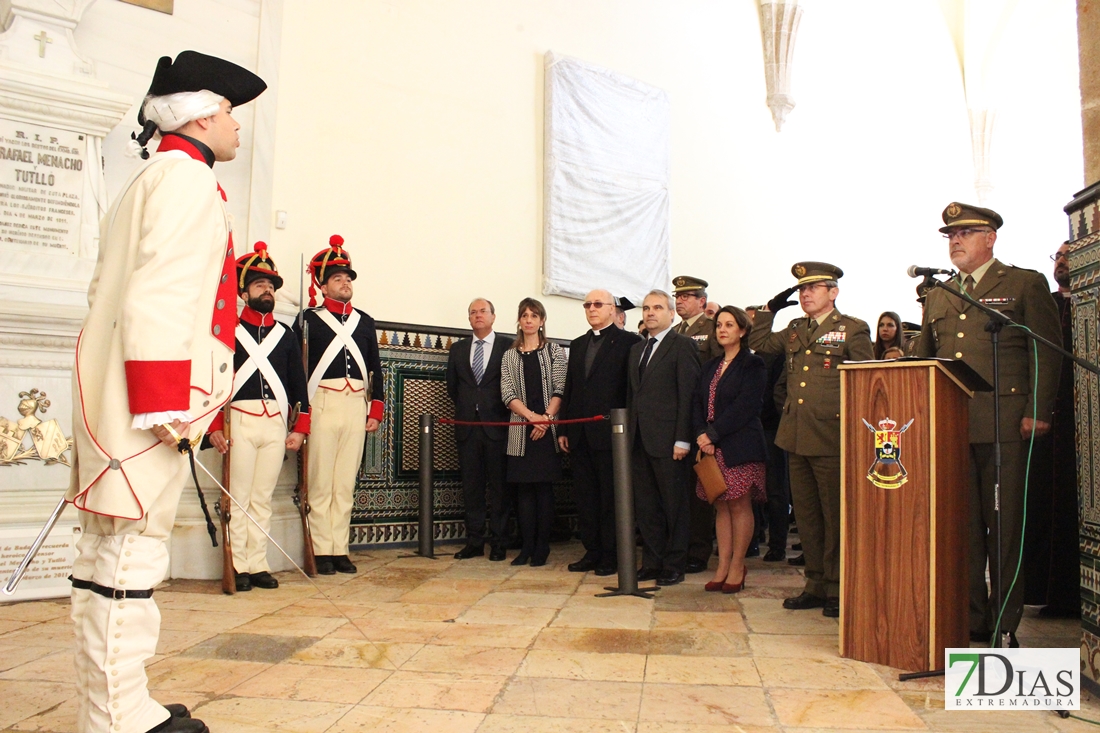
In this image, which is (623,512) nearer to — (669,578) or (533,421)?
(669,578)

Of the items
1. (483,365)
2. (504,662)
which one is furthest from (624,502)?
(483,365)

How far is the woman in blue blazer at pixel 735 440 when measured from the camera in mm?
4074

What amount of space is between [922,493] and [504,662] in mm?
1472

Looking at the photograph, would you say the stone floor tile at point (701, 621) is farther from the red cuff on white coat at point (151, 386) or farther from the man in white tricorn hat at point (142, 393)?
the red cuff on white coat at point (151, 386)

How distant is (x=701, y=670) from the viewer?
276 centimetres

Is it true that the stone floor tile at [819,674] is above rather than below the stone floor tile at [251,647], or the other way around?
above

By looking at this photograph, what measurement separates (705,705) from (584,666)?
0.51 metres

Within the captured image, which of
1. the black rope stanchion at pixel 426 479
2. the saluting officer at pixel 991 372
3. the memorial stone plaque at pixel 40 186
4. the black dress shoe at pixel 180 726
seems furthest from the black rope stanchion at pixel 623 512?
the memorial stone plaque at pixel 40 186

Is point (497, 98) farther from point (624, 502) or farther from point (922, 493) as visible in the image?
point (922, 493)

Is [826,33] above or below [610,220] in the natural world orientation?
above

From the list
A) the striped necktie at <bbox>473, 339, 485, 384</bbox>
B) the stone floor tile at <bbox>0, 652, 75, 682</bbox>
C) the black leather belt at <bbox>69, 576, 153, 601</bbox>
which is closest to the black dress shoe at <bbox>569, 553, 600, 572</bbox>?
the striped necktie at <bbox>473, 339, 485, 384</bbox>

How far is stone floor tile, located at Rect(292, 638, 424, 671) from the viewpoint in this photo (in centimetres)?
281

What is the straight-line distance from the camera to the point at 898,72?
1022 cm

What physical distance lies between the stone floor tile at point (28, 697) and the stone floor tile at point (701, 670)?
1.71 meters
